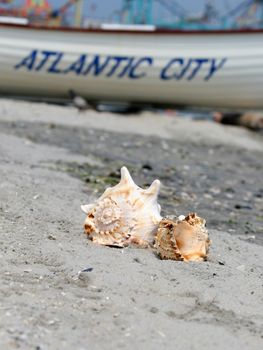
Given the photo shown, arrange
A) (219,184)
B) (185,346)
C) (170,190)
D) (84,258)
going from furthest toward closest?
(219,184) < (170,190) < (84,258) < (185,346)

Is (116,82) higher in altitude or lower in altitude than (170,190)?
higher

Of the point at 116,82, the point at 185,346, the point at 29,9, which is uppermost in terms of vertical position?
the point at 29,9

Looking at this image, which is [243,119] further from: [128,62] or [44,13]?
[44,13]

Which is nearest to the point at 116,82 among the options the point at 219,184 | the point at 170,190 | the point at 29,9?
the point at 219,184

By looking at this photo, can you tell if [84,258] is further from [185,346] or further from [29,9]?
[29,9]

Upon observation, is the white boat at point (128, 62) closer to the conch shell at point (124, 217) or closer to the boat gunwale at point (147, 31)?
the boat gunwale at point (147, 31)

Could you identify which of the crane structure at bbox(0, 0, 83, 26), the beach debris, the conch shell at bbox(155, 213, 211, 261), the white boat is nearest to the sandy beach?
the conch shell at bbox(155, 213, 211, 261)

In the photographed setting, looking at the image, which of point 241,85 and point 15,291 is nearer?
point 15,291
